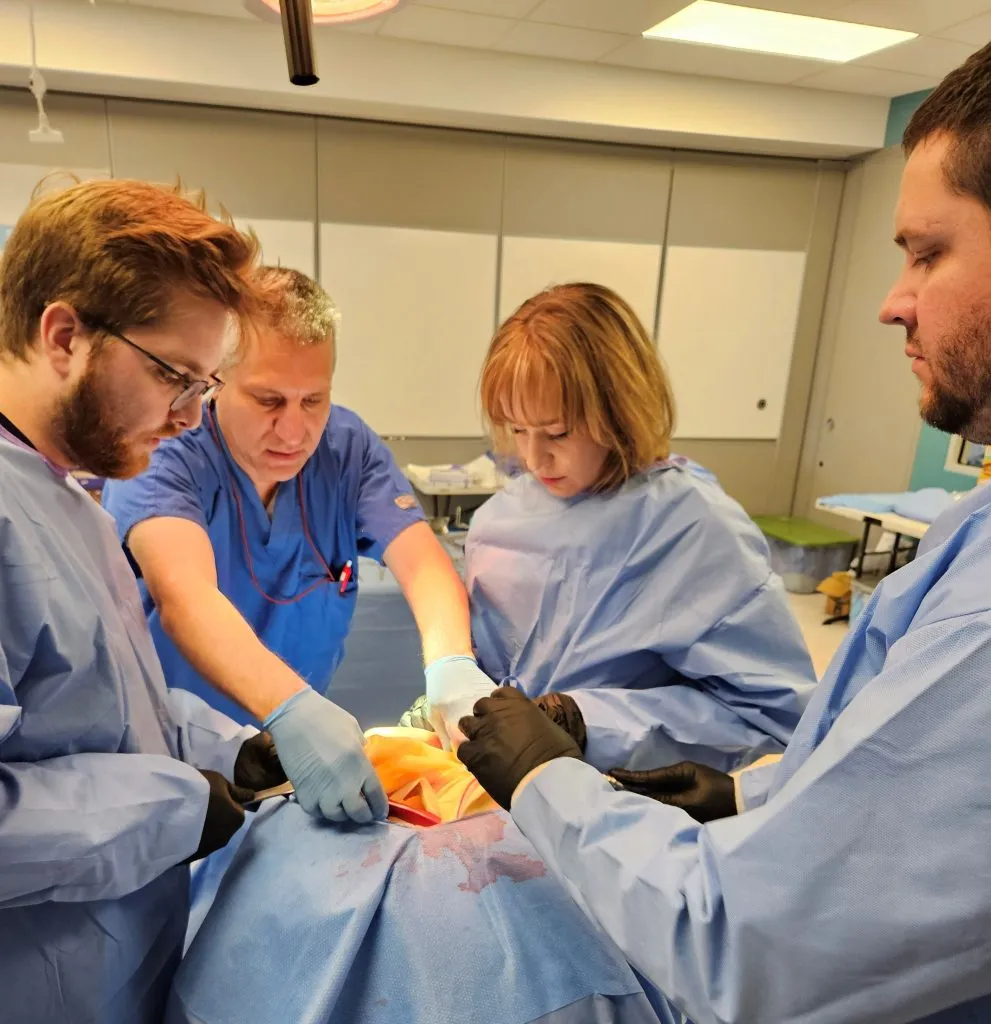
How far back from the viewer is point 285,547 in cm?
167

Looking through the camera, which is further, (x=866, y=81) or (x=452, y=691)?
(x=866, y=81)

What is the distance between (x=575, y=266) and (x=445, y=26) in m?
1.36

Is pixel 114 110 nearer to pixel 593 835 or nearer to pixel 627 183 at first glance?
pixel 627 183

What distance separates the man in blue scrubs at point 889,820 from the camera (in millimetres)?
590

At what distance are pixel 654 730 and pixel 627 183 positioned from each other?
363 centimetres

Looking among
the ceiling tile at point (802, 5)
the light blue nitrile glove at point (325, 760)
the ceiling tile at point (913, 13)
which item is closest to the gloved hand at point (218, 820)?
the light blue nitrile glove at point (325, 760)

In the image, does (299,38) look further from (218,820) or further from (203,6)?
(203,6)

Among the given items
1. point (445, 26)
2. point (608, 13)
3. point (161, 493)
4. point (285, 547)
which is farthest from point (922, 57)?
point (161, 493)

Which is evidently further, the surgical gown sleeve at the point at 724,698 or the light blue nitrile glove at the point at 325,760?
the surgical gown sleeve at the point at 724,698

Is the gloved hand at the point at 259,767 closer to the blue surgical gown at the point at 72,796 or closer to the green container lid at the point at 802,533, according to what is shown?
the blue surgical gown at the point at 72,796

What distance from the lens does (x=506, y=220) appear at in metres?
4.05

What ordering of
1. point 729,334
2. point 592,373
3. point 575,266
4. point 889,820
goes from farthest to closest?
point 729,334, point 575,266, point 592,373, point 889,820

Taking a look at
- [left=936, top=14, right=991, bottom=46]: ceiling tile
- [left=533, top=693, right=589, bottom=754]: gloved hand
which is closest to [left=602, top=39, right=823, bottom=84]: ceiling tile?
[left=936, top=14, right=991, bottom=46]: ceiling tile

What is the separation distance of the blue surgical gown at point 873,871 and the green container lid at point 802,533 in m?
3.88
